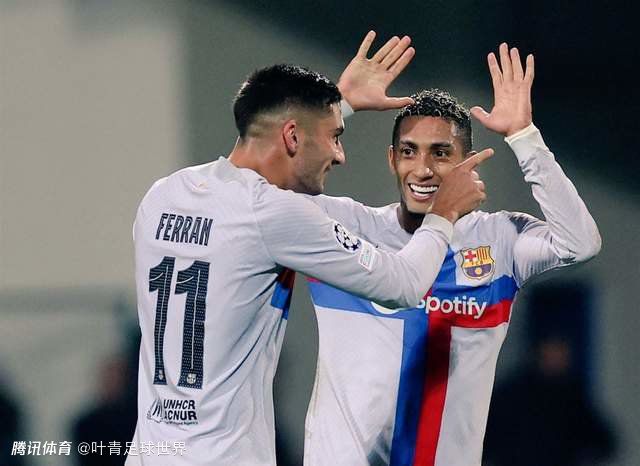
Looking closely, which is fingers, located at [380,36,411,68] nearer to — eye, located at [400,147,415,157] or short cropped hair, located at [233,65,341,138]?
eye, located at [400,147,415,157]

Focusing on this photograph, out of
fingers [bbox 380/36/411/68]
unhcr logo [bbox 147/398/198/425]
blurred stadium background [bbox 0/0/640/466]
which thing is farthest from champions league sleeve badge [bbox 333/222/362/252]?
Result: blurred stadium background [bbox 0/0/640/466]

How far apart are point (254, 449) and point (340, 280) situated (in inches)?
18.2

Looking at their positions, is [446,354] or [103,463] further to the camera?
[103,463]

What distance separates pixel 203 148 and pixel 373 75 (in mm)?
1516

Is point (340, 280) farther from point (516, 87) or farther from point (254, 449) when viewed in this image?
point (516, 87)

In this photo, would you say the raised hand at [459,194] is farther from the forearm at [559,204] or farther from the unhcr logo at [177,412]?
the unhcr logo at [177,412]

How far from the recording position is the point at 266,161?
270 cm

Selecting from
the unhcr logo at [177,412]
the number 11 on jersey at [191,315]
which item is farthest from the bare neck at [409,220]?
the unhcr logo at [177,412]

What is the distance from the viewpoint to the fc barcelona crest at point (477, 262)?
3238 millimetres

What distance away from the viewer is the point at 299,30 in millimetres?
4691

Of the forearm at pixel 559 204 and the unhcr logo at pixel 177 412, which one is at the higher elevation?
the forearm at pixel 559 204

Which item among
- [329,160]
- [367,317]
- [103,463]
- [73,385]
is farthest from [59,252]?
[329,160]

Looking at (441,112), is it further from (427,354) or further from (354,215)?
(427,354)

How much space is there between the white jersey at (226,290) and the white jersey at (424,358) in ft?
1.63
